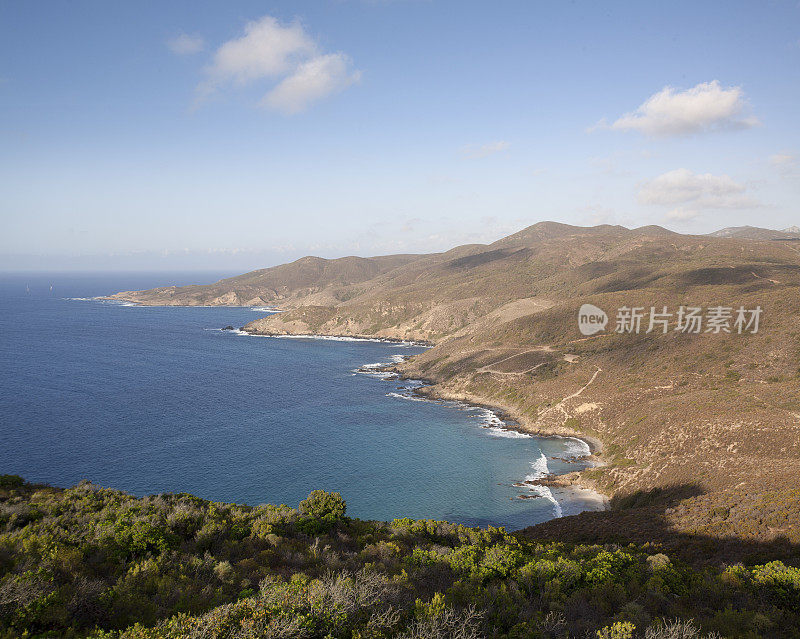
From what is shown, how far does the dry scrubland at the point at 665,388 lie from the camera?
33.8 metres

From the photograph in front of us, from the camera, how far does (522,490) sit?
48.8 metres

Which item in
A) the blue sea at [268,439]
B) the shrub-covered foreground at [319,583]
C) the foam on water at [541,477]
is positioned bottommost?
the foam on water at [541,477]

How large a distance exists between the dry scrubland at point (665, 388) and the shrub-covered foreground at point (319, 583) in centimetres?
1133

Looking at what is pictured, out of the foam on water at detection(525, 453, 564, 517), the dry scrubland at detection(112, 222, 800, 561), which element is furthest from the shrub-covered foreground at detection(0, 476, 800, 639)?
the foam on water at detection(525, 453, 564, 517)

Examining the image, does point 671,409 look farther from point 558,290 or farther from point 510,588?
point 558,290

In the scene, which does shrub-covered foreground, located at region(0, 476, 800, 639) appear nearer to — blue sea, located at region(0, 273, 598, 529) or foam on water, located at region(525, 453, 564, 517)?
foam on water, located at region(525, 453, 564, 517)

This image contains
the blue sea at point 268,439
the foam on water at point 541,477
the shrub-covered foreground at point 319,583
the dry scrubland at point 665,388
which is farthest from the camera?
the blue sea at point 268,439

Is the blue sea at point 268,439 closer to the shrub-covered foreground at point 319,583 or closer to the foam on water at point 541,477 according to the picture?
the foam on water at point 541,477

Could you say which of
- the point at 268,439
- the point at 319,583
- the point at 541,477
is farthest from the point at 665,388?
the point at 319,583

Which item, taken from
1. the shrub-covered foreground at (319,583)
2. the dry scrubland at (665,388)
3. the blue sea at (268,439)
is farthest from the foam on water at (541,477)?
the shrub-covered foreground at (319,583)

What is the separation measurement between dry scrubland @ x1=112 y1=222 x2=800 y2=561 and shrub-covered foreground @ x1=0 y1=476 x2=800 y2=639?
11334 mm

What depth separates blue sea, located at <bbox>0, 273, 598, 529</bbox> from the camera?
4669 centimetres

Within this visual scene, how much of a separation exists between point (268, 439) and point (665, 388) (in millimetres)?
58511

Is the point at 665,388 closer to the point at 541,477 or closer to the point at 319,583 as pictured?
the point at 541,477
